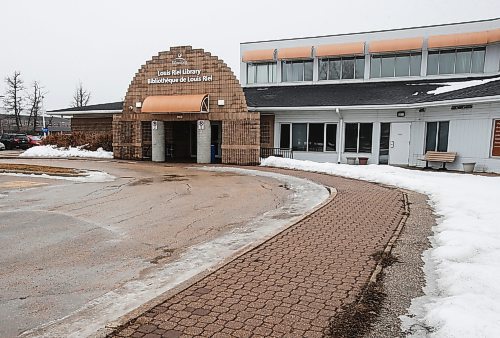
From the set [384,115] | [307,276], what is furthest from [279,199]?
[384,115]

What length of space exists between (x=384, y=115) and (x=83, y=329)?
65.5ft

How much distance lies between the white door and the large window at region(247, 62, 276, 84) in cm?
1153

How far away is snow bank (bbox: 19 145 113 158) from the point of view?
88.7 ft

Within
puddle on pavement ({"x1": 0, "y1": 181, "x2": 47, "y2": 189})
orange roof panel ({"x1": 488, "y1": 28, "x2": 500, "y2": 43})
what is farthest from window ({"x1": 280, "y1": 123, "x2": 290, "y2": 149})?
puddle on pavement ({"x1": 0, "y1": 181, "x2": 47, "y2": 189})

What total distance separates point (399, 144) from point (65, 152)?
855 inches

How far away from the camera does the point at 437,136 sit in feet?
63.9

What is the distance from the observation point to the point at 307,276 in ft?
16.5

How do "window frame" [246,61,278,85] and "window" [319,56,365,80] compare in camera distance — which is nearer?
"window" [319,56,365,80]

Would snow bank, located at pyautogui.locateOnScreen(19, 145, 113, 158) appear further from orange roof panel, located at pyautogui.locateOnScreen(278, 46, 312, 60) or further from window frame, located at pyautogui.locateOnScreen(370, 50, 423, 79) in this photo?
window frame, located at pyautogui.locateOnScreen(370, 50, 423, 79)

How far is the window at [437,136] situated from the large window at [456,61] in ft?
24.8

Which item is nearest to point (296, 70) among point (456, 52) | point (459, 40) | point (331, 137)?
point (331, 137)

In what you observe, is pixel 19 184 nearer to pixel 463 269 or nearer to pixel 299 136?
pixel 463 269

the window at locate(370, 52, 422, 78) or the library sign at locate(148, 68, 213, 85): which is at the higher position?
the window at locate(370, 52, 422, 78)

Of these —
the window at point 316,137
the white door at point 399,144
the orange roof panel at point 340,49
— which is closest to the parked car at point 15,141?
the orange roof panel at point 340,49
